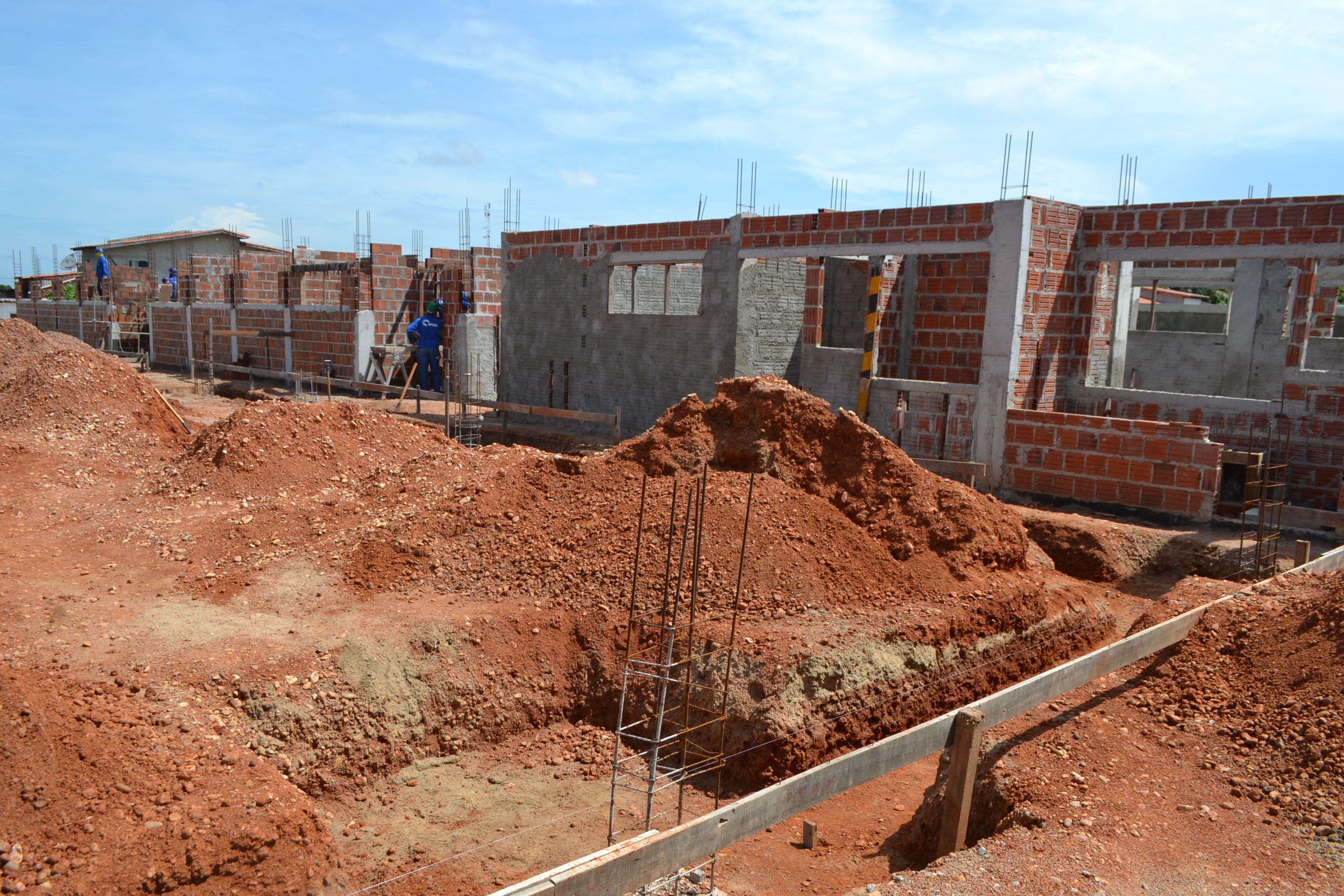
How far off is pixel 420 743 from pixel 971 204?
28.9 feet

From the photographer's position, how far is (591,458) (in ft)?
28.1

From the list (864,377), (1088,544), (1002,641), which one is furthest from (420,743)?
(864,377)

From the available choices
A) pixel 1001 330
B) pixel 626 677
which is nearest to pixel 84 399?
pixel 626 677

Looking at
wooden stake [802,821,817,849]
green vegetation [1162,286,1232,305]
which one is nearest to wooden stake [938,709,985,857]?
wooden stake [802,821,817,849]

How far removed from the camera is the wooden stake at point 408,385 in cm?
1683

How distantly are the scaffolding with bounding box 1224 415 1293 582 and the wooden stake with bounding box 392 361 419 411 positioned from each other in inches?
499

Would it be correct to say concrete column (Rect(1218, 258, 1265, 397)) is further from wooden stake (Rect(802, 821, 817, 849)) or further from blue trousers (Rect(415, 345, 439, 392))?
wooden stake (Rect(802, 821, 817, 849))

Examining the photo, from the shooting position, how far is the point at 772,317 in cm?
1362

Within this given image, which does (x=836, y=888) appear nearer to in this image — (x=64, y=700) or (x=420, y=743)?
(x=420, y=743)

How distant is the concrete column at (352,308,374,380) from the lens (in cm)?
1941

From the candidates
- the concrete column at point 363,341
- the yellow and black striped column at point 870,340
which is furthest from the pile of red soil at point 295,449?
the concrete column at point 363,341

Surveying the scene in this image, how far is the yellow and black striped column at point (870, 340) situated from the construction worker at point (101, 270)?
1058 inches

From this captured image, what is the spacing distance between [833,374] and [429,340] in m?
9.17

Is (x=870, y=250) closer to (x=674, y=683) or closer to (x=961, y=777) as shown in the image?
(x=674, y=683)
